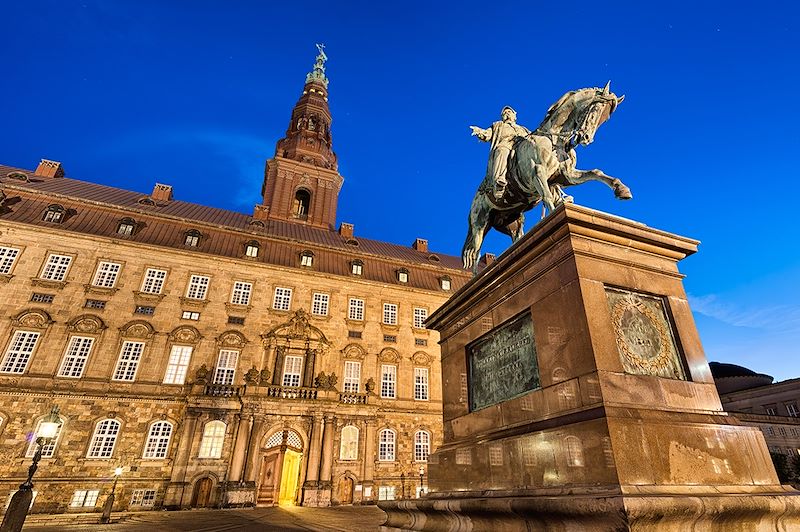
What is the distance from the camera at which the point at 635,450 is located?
3.58 m

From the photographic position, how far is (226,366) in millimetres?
26953

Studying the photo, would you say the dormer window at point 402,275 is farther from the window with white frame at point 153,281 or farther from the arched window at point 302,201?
the window with white frame at point 153,281

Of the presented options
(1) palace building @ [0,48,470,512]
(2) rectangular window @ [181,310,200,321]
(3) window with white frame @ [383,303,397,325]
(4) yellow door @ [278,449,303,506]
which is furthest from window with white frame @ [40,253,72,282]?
(3) window with white frame @ [383,303,397,325]

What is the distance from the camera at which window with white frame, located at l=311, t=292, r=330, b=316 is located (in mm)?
30766

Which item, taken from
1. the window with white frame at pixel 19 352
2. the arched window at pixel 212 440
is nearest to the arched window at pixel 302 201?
the window with white frame at pixel 19 352

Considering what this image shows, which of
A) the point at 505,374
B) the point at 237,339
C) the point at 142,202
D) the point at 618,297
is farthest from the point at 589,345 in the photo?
the point at 142,202

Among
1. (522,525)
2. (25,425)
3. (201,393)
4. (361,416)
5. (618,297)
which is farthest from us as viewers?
(361,416)

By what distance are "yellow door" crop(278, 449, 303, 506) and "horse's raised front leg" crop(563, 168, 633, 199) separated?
84.5 ft

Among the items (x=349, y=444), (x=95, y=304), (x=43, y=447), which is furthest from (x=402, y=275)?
(x=43, y=447)

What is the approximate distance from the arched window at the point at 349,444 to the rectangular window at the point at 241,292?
11563 mm

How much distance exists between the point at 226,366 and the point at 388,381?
452 inches

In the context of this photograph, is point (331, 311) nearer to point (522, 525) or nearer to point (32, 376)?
point (32, 376)

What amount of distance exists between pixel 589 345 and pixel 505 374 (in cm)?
168

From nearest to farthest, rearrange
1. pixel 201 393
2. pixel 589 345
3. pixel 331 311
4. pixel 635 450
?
pixel 635 450
pixel 589 345
pixel 201 393
pixel 331 311
